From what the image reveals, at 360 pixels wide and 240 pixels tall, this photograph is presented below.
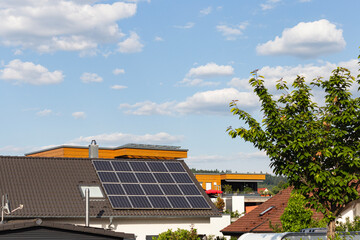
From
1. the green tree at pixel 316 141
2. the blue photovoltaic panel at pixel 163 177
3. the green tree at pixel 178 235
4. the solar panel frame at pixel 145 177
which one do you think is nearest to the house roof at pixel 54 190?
the blue photovoltaic panel at pixel 163 177

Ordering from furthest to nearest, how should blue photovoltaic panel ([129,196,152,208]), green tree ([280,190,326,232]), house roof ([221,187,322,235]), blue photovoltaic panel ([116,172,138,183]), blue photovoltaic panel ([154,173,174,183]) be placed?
house roof ([221,187,322,235])
blue photovoltaic panel ([154,173,174,183])
blue photovoltaic panel ([116,172,138,183])
blue photovoltaic panel ([129,196,152,208])
green tree ([280,190,326,232])

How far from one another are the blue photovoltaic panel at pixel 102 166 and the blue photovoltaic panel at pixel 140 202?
10.2ft

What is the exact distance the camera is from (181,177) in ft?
117

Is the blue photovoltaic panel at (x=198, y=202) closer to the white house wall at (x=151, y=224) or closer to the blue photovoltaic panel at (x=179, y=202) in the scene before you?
the blue photovoltaic panel at (x=179, y=202)

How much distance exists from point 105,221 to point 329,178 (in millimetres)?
15455

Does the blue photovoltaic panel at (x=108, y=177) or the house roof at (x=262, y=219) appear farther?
the house roof at (x=262, y=219)

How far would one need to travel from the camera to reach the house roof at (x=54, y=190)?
29859 mm

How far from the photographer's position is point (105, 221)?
30.2 m

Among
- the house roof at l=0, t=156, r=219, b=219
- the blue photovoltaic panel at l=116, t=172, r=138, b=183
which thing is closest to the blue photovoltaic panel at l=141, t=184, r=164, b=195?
the blue photovoltaic panel at l=116, t=172, r=138, b=183

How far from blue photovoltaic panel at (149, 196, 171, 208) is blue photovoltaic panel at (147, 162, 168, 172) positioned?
10.6 feet

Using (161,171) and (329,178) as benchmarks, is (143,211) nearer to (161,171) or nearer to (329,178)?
(161,171)

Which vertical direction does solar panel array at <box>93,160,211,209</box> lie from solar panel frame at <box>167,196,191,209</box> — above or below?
above

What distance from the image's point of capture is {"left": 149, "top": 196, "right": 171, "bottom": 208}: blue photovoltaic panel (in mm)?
32094

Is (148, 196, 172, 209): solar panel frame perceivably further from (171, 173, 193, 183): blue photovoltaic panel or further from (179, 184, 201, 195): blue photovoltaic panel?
(171, 173, 193, 183): blue photovoltaic panel
